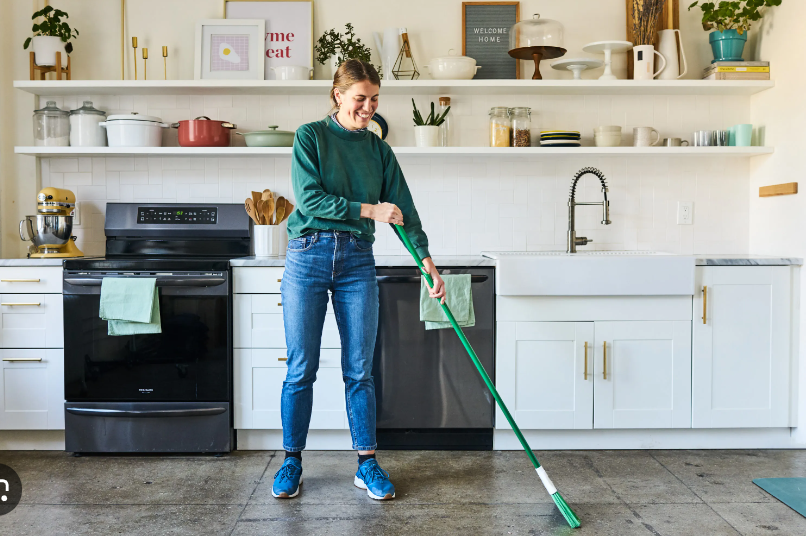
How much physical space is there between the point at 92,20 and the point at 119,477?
7.49ft

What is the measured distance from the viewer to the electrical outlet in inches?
140

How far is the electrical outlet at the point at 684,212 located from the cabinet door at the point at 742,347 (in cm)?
61

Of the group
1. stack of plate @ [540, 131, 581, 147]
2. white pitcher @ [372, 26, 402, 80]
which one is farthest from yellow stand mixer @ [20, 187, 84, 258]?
stack of plate @ [540, 131, 581, 147]

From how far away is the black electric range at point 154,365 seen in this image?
2922 mm

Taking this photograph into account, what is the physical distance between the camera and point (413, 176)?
3.55 m

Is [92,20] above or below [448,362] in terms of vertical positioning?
above

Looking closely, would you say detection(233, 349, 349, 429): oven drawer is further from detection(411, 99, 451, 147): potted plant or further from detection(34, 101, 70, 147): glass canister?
detection(34, 101, 70, 147): glass canister

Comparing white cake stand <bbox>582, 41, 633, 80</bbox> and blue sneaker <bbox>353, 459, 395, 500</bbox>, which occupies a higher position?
white cake stand <bbox>582, 41, 633, 80</bbox>

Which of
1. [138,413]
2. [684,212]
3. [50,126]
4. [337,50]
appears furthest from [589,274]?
[50,126]

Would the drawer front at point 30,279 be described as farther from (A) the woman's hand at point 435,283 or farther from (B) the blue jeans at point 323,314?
(A) the woman's hand at point 435,283

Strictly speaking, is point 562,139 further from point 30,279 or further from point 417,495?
point 30,279

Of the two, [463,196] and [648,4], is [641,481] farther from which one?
[648,4]

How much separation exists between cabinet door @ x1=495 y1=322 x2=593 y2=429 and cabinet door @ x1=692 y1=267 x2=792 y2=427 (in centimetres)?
49

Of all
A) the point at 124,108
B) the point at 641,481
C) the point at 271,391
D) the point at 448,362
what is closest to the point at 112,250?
the point at 124,108
